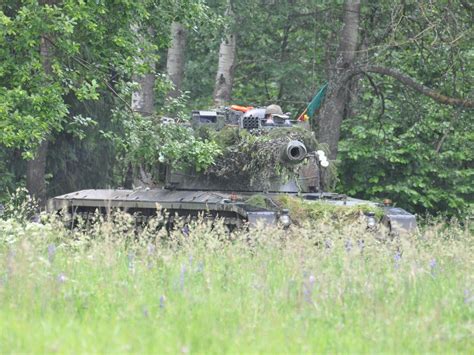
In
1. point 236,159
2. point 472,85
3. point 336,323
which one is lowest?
point 336,323

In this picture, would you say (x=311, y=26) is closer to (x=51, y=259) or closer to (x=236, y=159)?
(x=236, y=159)

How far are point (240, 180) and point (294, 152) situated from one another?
1.23 metres

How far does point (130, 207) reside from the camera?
47.8 ft

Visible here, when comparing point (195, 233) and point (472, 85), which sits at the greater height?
point (472, 85)

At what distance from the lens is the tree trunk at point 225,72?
21641 mm

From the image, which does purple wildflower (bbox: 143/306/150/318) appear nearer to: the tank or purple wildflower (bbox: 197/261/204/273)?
purple wildflower (bbox: 197/261/204/273)

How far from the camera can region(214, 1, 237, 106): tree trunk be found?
21641 millimetres

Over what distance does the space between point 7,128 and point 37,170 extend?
22.9ft

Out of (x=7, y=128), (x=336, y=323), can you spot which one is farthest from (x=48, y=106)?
(x=336, y=323)

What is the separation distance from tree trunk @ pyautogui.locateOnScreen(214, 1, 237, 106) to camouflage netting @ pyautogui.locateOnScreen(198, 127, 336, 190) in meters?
6.35

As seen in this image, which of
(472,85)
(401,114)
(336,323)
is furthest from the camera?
(401,114)

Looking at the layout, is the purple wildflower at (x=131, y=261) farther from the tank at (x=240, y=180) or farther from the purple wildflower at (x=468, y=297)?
the tank at (x=240, y=180)

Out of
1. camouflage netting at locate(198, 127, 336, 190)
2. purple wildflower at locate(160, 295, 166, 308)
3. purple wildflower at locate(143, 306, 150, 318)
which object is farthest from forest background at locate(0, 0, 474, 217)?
purple wildflower at locate(143, 306, 150, 318)

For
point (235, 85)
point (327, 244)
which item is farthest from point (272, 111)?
point (235, 85)
